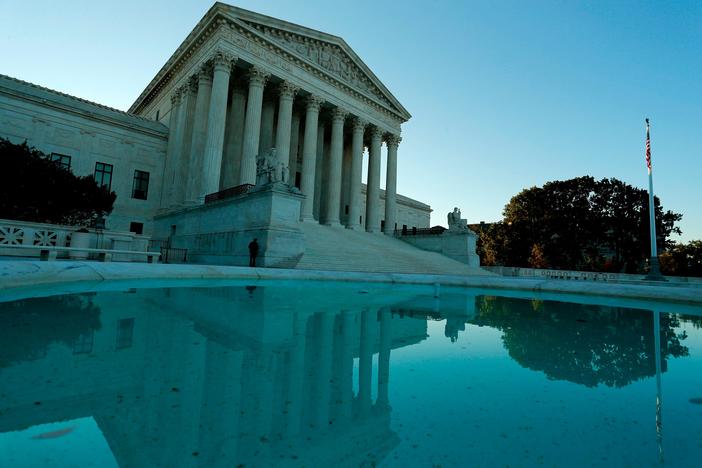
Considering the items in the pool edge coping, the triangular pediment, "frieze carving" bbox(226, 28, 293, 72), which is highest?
the triangular pediment

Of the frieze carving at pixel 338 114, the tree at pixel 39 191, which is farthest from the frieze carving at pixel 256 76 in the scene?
the tree at pixel 39 191

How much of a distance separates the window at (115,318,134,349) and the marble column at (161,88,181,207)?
2486cm

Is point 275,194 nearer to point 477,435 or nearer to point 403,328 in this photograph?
point 403,328

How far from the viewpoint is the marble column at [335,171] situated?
29833 millimetres

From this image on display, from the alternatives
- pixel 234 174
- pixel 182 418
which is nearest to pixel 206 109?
pixel 234 174

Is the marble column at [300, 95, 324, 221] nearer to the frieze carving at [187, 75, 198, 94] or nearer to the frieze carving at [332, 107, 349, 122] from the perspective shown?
the frieze carving at [332, 107, 349, 122]

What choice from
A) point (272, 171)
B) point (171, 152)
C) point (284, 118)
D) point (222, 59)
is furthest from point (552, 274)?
point (171, 152)

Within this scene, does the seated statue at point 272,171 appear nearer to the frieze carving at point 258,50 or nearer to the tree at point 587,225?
the frieze carving at point 258,50

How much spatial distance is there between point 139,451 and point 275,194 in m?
15.4

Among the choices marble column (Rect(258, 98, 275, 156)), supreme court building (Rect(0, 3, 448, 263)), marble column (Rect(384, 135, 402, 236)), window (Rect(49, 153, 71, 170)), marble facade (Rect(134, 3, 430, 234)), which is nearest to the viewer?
supreme court building (Rect(0, 3, 448, 263))

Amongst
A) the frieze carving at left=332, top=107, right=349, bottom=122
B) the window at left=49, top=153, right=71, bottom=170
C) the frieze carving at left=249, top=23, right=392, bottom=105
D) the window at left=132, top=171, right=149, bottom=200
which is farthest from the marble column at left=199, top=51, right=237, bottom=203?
the window at left=49, top=153, right=71, bottom=170

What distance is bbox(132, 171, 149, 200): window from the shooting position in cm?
2864

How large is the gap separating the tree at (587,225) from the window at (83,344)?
143ft

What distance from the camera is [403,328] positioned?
468 centimetres
